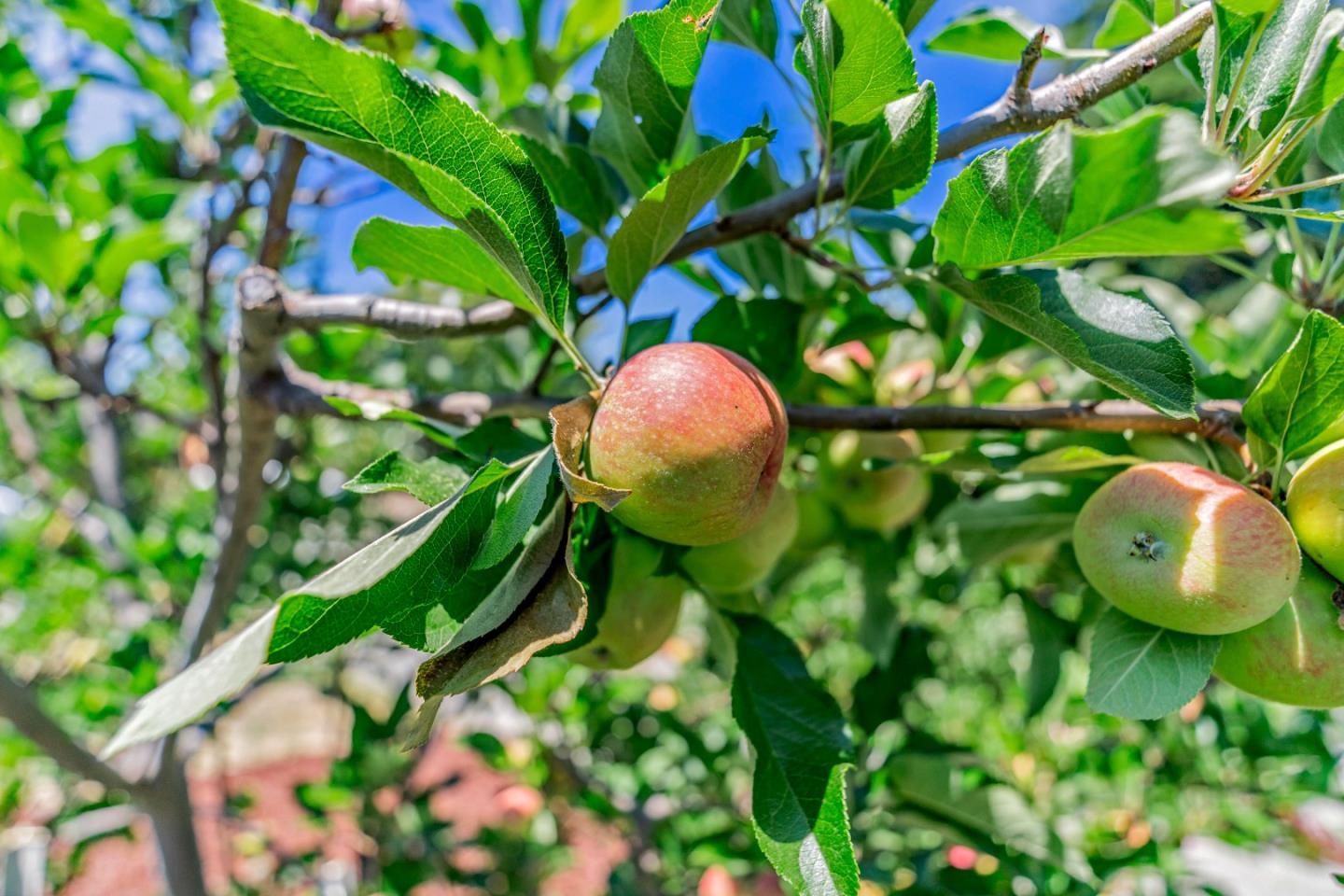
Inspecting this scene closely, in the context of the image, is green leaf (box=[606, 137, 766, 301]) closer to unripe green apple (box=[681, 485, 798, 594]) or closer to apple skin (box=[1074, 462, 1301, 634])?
unripe green apple (box=[681, 485, 798, 594])

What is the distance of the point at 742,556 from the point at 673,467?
255 mm

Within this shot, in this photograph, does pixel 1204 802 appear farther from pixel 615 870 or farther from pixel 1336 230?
pixel 1336 230

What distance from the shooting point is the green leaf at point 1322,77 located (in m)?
0.56

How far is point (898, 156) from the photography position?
674mm

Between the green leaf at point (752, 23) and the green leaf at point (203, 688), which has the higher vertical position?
the green leaf at point (752, 23)

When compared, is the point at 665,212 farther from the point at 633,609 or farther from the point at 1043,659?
the point at 1043,659

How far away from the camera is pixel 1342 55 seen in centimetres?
57

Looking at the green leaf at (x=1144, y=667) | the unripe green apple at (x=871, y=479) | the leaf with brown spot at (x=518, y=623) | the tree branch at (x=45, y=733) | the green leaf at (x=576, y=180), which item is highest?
the green leaf at (x=576, y=180)

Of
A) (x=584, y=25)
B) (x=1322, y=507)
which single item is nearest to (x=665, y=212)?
(x=1322, y=507)

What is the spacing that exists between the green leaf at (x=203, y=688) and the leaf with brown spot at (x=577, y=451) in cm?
18

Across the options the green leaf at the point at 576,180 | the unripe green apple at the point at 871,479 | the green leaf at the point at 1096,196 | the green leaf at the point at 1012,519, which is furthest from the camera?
the unripe green apple at the point at 871,479

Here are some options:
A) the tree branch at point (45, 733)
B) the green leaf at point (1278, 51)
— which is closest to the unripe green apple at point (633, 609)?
the green leaf at point (1278, 51)

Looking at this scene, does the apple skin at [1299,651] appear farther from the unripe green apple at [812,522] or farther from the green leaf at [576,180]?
the green leaf at [576,180]

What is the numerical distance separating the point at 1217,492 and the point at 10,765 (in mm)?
2863
